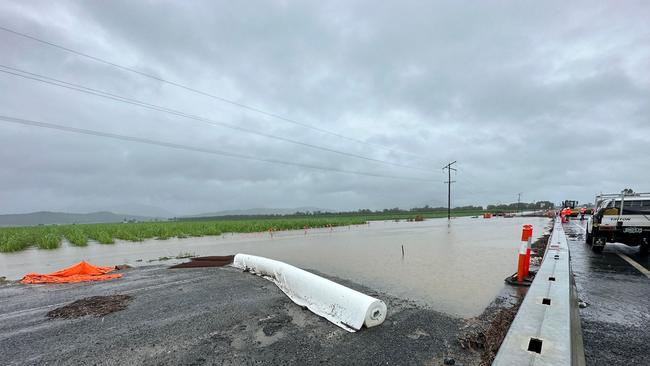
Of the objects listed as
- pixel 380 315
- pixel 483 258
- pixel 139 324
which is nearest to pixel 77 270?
pixel 139 324

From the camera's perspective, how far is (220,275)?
7.77m

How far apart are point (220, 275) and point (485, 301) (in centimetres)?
615

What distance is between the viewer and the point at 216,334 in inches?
151

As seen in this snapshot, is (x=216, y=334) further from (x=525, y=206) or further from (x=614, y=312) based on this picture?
(x=525, y=206)

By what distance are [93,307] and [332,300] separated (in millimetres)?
4162

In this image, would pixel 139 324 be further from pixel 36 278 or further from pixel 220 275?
pixel 36 278

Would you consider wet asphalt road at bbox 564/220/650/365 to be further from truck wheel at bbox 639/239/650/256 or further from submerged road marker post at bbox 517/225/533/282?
truck wheel at bbox 639/239/650/256

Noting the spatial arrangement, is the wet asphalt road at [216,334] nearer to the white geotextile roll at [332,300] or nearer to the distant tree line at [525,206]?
the white geotextile roll at [332,300]

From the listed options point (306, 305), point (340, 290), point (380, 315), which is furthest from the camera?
point (306, 305)

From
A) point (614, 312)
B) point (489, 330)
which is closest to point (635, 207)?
point (614, 312)

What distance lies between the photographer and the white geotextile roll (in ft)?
12.8

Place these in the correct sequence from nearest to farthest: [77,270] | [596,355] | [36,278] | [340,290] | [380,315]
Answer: [596,355] → [380,315] → [340,290] → [36,278] → [77,270]

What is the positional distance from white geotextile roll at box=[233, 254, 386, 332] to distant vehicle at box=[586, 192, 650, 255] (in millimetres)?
10565

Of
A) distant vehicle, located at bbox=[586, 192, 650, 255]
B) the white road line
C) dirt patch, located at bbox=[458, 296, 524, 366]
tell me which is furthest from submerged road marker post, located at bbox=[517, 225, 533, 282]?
distant vehicle, located at bbox=[586, 192, 650, 255]
